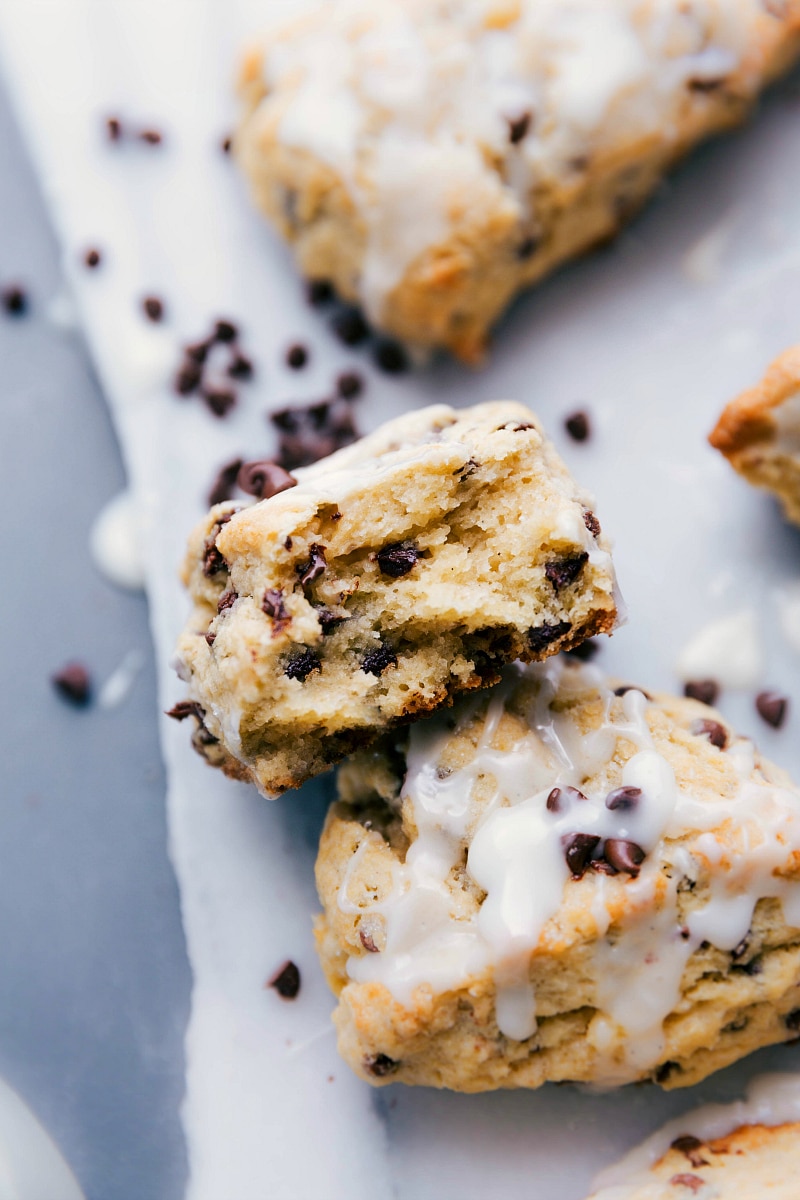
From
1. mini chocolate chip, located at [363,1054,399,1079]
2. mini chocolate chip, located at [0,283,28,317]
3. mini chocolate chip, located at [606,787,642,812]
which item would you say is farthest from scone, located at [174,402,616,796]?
mini chocolate chip, located at [0,283,28,317]

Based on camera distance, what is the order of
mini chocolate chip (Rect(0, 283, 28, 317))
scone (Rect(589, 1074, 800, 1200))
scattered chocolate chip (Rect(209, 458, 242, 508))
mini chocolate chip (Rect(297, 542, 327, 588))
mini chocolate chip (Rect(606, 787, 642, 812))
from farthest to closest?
mini chocolate chip (Rect(0, 283, 28, 317)), scattered chocolate chip (Rect(209, 458, 242, 508)), scone (Rect(589, 1074, 800, 1200)), mini chocolate chip (Rect(606, 787, 642, 812)), mini chocolate chip (Rect(297, 542, 327, 588))

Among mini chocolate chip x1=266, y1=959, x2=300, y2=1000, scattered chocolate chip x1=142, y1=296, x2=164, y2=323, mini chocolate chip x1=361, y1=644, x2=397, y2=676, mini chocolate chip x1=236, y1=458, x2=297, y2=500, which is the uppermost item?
scattered chocolate chip x1=142, y1=296, x2=164, y2=323

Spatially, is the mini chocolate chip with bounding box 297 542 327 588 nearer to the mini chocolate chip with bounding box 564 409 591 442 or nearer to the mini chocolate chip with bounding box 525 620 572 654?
the mini chocolate chip with bounding box 525 620 572 654

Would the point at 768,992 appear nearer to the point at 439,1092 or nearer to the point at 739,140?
the point at 439,1092

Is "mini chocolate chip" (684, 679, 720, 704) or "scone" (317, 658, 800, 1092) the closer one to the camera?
"scone" (317, 658, 800, 1092)

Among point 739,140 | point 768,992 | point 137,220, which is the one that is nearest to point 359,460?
point 137,220

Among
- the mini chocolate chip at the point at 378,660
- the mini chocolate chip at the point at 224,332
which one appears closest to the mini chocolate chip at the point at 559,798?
the mini chocolate chip at the point at 378,660

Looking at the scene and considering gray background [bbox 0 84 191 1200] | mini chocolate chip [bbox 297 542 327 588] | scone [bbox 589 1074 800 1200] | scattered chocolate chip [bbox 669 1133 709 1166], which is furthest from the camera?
gray background [bbox 0 84 191 1200]

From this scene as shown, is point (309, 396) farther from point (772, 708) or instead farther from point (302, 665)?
point (772, 708)
